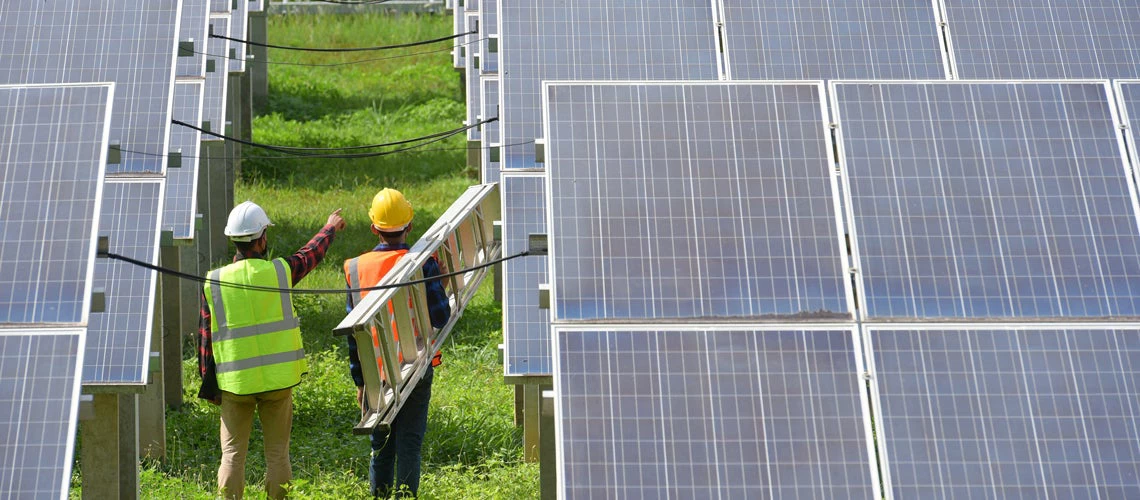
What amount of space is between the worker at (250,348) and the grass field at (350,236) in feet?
0.94

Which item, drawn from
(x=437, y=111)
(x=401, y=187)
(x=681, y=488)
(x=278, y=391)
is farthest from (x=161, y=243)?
(x=437, y=111)

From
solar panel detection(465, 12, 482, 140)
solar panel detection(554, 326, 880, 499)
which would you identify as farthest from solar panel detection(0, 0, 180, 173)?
solar panel detection(554, 326, 880, 499)

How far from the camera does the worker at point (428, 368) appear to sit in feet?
25.2

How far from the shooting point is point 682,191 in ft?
18.5

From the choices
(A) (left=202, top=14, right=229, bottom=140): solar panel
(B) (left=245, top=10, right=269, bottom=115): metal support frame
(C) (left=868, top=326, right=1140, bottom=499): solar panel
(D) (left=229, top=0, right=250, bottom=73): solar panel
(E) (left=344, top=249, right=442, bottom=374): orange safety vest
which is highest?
(B) (left=245, top=10, right=269, bottom=115): metal support frame

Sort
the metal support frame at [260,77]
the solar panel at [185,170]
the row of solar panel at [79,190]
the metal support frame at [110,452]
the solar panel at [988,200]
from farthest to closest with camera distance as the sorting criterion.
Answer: the metal support frame at [260,77] → the solar panel at [185,170] → the metal support frame at [110,452] → the solar panel at [988,200] → the row of solar panel at [79,190]

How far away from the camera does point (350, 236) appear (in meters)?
14.8

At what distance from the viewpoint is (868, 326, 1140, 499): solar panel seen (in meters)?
4.96

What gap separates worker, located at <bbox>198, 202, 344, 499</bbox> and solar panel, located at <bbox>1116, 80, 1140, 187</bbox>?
13.8 ft

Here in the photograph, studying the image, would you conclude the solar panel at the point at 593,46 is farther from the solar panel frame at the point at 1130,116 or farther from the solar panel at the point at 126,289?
the solar panel frame at the point at 1130,116

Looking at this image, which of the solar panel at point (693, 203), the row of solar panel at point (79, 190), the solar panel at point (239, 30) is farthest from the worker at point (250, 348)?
the solar panel at point (239, 30)

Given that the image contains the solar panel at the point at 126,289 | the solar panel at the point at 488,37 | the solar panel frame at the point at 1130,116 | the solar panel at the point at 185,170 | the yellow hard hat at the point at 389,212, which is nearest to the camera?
the solar panel frame at the point at 1130,116

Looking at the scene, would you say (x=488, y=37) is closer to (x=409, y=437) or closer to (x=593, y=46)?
(x=593, y=46)

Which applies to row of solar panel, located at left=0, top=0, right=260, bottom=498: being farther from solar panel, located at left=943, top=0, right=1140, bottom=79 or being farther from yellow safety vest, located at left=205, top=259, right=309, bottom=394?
solar panel, located at left=943, top=0, right=1140, bottom=79
